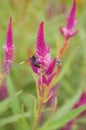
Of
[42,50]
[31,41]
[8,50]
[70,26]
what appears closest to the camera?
[42,50]

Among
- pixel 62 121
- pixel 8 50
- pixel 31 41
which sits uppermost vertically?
pixel 31 41

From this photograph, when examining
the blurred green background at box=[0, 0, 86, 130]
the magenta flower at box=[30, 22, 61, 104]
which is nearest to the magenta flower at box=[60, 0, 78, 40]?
the magenta flower at box=[30, 22, 61, 104]

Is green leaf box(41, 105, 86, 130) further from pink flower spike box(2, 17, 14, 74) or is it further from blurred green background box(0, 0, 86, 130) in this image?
blurred green background box(0, 0, 86, 130)

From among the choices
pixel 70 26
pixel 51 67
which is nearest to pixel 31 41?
pixel 70 26

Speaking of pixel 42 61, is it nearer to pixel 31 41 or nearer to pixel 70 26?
pixel 70 26

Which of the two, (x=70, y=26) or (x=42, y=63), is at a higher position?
(x=70, y=26)

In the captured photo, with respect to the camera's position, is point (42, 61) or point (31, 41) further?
point (31, 41)

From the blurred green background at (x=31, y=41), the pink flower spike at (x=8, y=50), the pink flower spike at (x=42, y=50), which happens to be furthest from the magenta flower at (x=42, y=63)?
the blurred green background at (x=31, y=41)

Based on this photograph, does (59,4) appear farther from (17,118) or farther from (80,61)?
(17,118)

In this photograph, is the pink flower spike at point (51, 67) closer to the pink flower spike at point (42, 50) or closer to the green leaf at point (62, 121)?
the pink flower spike at point (42, 50)
